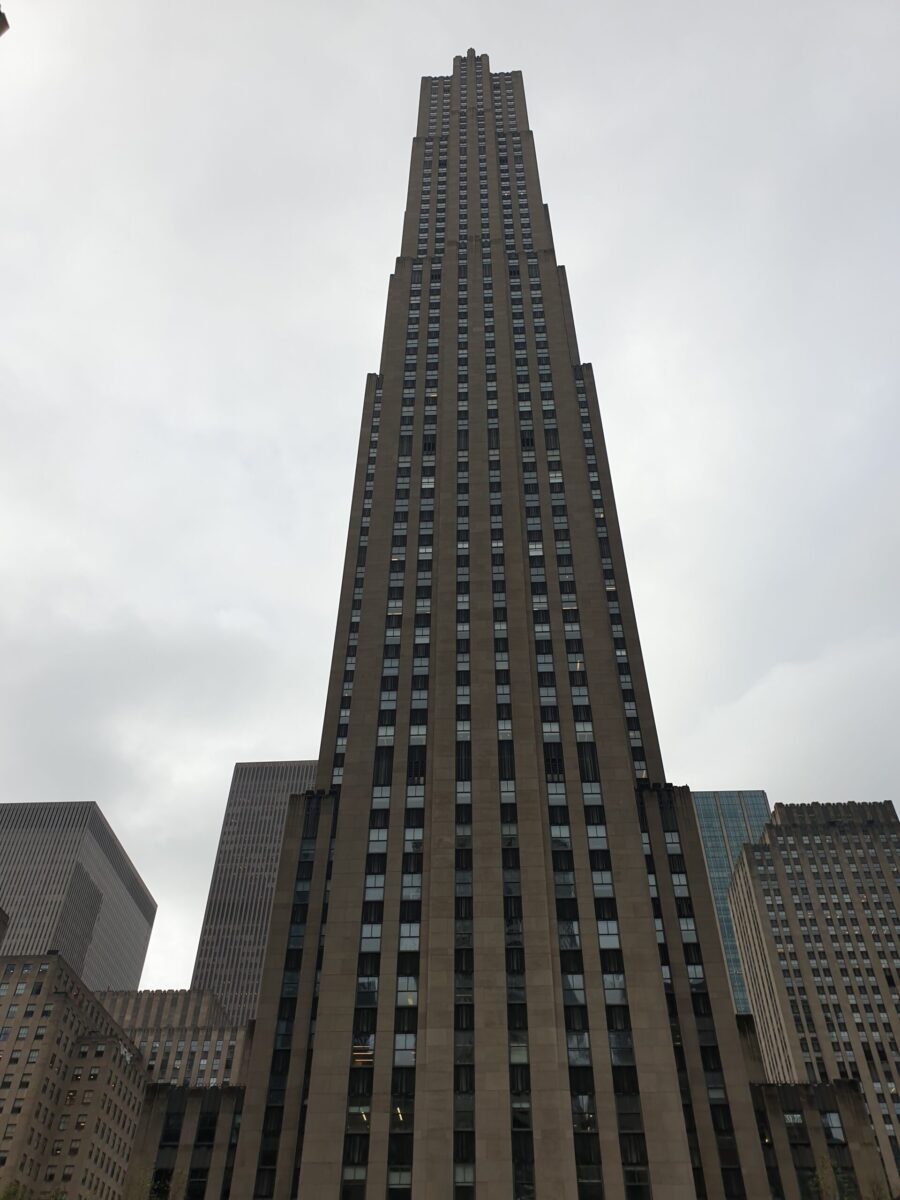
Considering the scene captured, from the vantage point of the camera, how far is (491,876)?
259 feet

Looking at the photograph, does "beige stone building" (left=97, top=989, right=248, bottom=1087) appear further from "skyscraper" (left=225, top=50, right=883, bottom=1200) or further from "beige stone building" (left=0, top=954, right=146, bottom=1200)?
"skyscraper" (left=225, top=50, right=883, bottom=1200)

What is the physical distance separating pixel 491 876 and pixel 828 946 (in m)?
95.8

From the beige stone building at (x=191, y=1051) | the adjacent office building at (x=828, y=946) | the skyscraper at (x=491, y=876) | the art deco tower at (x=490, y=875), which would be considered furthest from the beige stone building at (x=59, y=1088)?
the adjacent office building at (x=828, y=946)

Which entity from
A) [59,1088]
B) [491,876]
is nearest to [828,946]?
[491,876]

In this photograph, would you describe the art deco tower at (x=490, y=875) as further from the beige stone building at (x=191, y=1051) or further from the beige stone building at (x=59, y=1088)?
the beige stone building at (x=191, y=1051)

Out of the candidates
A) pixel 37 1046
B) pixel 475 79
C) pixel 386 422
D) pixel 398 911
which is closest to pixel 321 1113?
pixel 398 911

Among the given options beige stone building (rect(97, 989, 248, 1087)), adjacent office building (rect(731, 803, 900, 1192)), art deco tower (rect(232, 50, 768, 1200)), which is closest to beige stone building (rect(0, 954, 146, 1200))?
beige stone building (rect(97, 989, 248, 1087))

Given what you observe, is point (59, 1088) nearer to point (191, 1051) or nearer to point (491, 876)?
point (191, 1051)

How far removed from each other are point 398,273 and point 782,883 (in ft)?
381

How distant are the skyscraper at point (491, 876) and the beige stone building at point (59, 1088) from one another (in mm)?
82641

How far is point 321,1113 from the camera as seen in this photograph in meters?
68.9

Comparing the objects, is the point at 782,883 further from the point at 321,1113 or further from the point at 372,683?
the point at 321,1113

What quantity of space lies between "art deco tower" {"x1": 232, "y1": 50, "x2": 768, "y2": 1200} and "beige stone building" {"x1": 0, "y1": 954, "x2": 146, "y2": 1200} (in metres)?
83.0

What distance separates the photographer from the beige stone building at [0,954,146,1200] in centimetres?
13538
